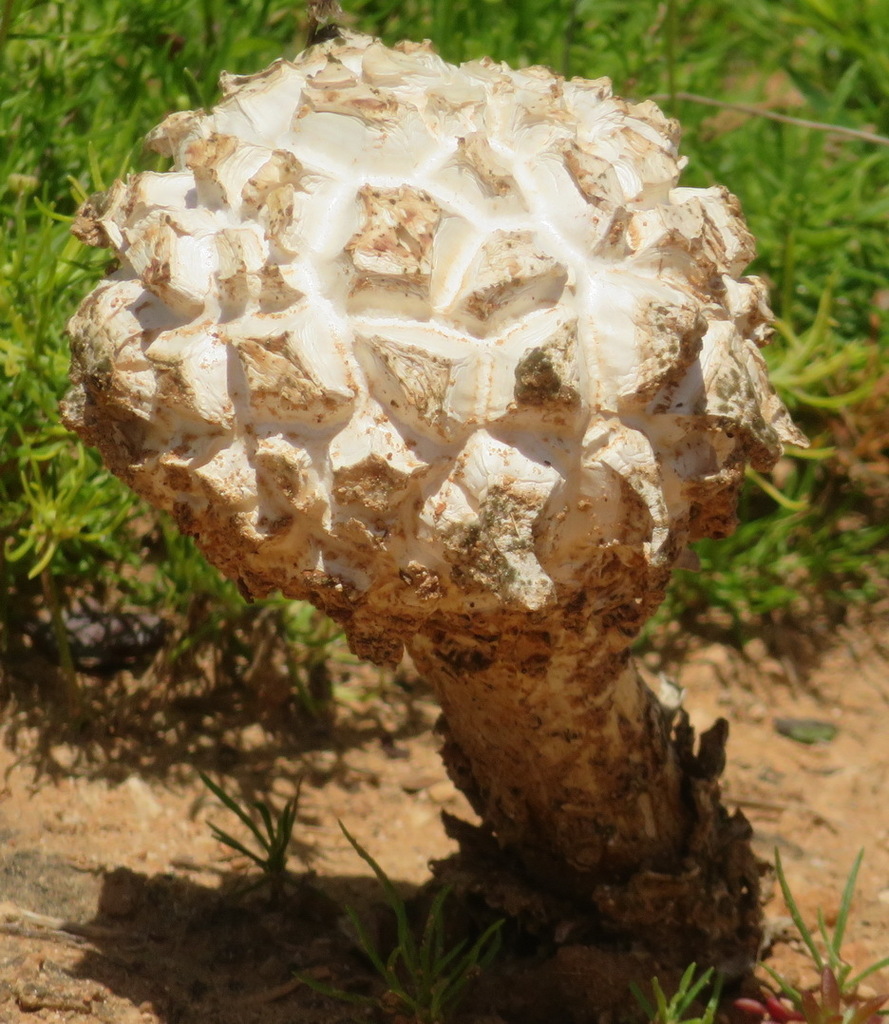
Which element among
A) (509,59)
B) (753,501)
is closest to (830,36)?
(509,59)

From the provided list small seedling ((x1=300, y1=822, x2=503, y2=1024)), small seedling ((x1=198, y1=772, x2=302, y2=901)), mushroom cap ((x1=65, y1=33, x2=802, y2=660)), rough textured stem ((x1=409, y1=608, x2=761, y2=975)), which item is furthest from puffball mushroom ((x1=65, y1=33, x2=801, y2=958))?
small seedling ((x1=198, y1=772, x2=302, y2=901))

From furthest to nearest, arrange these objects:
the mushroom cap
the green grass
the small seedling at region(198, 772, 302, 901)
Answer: the green grass
the small seedling at region(198, 772, 302, 901)
the mushroom cap

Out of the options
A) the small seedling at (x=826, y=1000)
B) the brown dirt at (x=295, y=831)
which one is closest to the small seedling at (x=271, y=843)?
the brown dirt at (x=295, y=831)

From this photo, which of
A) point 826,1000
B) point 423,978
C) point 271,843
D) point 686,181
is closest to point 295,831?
point 271,843

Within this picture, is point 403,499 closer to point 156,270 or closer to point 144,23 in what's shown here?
point 156,270

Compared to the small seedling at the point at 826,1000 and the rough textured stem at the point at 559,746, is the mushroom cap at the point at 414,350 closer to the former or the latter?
the rough textured stem at the point at 559,746

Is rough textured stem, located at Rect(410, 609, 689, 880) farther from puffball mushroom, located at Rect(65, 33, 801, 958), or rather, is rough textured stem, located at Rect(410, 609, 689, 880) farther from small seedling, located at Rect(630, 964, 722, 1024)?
small seedling, located at Rect(630, 964, 722, 1024)

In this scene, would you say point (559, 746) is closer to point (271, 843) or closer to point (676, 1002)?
point (676, 1002)
